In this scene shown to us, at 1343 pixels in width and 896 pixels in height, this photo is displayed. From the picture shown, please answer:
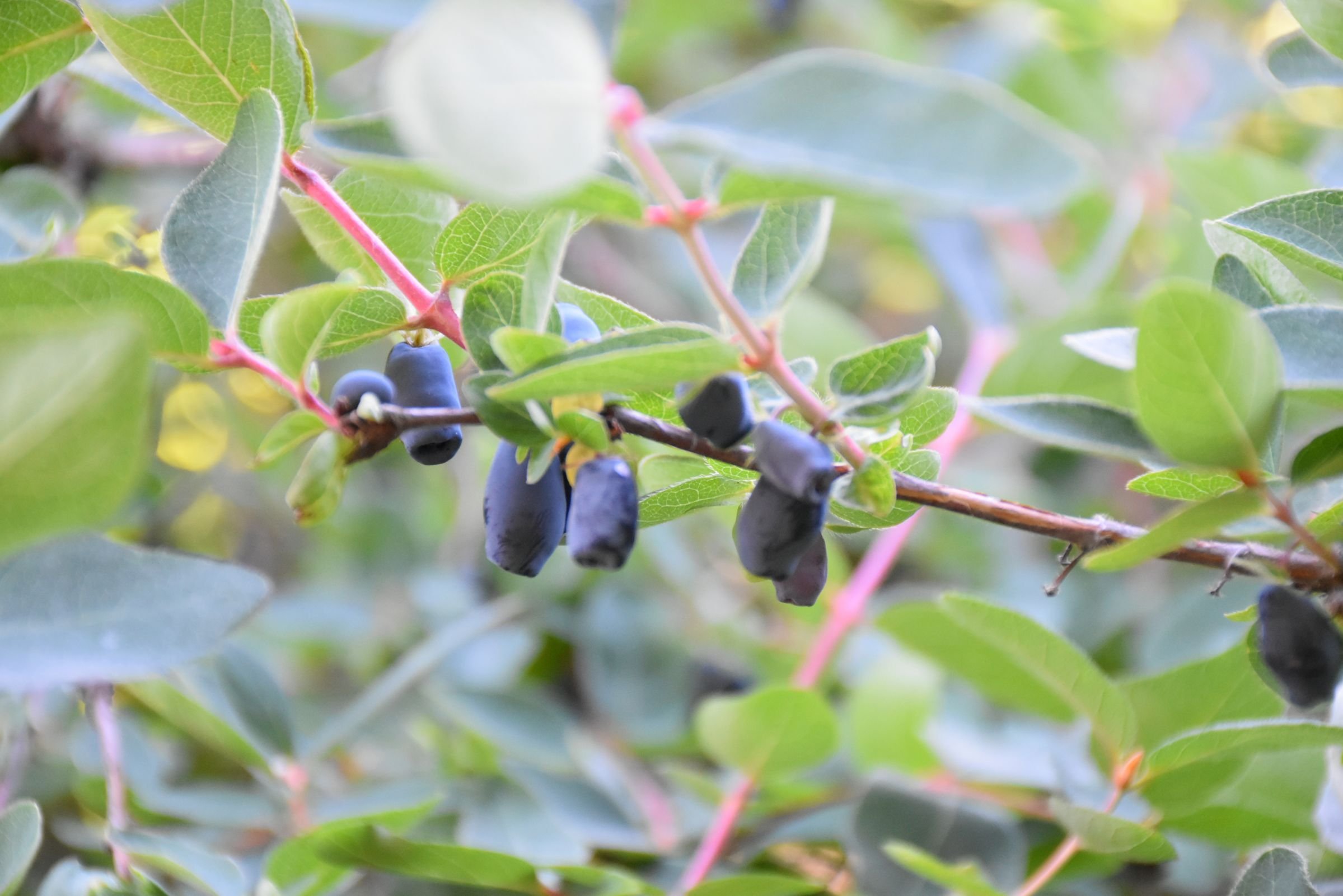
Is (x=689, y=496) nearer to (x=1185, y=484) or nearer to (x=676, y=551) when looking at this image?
(x=1185, y=484)

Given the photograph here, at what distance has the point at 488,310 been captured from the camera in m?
0.48

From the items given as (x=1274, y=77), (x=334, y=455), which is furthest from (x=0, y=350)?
(x=1274, y=77)

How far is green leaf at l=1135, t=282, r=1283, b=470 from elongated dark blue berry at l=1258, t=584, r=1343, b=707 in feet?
0.25

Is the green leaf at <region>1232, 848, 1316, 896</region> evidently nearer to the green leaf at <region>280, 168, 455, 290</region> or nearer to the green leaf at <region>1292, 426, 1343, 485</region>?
the green leaf at <region>1292, 426, 1343, 485</region>

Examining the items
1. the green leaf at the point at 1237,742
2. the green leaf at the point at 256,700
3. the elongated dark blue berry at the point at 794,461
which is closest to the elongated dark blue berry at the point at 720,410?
the elongated dark blue berry at the point at 794,461

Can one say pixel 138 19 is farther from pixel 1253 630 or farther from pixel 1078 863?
pixel 1078 863

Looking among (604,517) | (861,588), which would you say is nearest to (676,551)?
(861,588)

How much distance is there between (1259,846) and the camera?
2.59ft

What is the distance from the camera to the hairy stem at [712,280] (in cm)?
38

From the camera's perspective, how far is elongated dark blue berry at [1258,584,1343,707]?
460mm

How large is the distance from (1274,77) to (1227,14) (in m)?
1.77

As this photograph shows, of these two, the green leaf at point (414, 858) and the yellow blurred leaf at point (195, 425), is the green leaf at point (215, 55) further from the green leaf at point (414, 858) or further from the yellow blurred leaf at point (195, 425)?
the yellow blurred leaf at point (195, 425)

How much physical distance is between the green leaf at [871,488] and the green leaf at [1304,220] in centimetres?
24

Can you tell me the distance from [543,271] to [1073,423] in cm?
26
